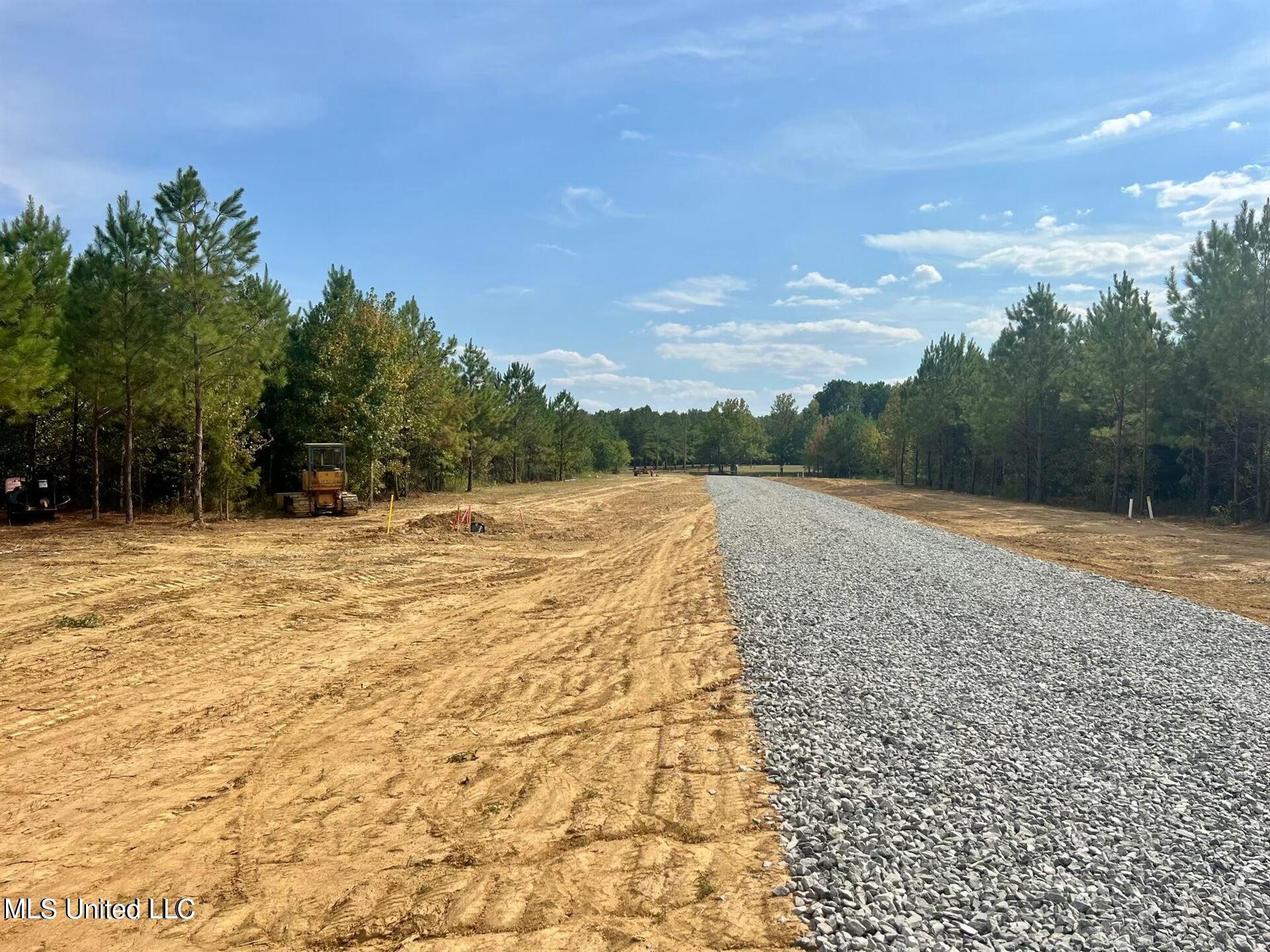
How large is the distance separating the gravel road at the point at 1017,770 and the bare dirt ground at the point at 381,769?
0.50 metres

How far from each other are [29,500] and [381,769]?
25.2 metres

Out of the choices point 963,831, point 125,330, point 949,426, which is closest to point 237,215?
point 125,330

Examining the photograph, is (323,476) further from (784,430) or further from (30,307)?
(784,430)

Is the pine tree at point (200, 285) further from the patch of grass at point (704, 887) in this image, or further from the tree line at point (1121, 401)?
the tree line at point (1121, 401)

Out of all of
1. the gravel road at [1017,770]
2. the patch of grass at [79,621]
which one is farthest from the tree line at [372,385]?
the gravel road at [1017,770]

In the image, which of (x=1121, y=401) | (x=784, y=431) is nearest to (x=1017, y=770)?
(x=1121, y=401)

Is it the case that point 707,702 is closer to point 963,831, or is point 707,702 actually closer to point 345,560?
point 963,831

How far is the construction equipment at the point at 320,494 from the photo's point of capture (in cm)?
2823

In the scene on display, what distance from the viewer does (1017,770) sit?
5691 millimetres

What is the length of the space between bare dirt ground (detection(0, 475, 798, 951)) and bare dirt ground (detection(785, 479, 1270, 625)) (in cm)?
1056

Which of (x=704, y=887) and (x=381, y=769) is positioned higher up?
(x=704, y=887)

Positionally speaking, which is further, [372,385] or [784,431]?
[784,431]

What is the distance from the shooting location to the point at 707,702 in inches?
301

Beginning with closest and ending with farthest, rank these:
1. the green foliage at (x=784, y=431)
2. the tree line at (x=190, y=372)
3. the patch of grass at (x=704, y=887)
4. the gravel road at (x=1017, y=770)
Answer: the gravel road at (x=1017, y=770) < the patch of grass at (x=704, y=887) < the tree line at (x=190, y=372) < the green foliage at (x=784, y=431)
